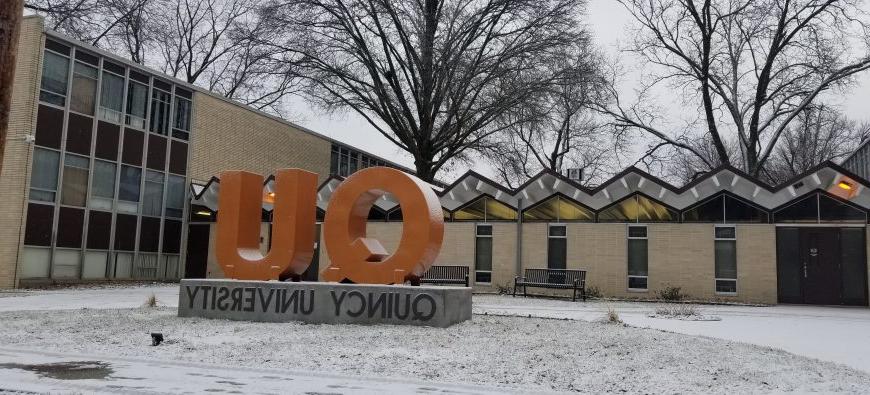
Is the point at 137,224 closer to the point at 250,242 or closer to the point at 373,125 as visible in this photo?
the point at 373,125

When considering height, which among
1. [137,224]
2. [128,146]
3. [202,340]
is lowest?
[202,340]

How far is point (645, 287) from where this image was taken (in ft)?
74.8

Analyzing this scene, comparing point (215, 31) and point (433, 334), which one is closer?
point (433, 334)

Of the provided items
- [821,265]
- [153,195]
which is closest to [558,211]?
[821,265]

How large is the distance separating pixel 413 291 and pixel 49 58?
58.4ft

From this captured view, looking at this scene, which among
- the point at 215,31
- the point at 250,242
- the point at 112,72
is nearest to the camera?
the point at 250,242

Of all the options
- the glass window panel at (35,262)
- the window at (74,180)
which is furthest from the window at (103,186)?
the glass window panel at (35,262)

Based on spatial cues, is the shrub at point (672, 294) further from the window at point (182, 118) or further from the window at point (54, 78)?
the window at point (54, 78)

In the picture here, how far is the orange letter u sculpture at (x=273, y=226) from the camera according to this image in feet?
44.4

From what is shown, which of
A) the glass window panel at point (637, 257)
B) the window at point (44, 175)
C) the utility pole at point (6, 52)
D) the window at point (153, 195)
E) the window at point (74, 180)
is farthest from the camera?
the window at point (153, 195)

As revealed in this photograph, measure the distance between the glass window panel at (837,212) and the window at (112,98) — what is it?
24636 mm

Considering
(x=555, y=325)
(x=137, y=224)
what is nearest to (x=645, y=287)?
(x=555, y=325)

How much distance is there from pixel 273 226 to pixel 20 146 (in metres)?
13.2

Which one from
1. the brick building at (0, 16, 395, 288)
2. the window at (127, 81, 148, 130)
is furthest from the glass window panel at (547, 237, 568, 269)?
the window at (127, 81, 148, 130)
